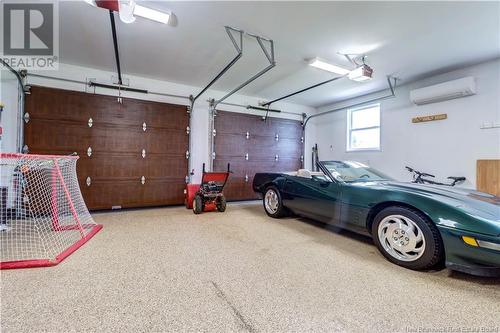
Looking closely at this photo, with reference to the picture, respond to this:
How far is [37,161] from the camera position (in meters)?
2.67

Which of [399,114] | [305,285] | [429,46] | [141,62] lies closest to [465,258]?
[305,285]

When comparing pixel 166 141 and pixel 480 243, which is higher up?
pixel 166 141

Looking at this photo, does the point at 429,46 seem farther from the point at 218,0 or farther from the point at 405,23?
the point at 218,0

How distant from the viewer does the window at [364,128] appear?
19.8 ft

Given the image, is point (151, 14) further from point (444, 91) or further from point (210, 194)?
point (444, 91)

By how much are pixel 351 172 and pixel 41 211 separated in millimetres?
4728

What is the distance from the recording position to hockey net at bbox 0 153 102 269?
2480 mm

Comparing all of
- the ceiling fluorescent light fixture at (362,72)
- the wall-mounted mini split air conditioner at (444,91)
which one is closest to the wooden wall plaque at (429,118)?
the wall-mounted mini split air conditioner at (444,91)

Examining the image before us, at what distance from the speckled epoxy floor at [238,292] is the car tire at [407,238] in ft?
0.41

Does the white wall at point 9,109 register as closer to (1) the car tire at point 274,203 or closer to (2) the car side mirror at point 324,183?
(1) the car tire at point 274,203

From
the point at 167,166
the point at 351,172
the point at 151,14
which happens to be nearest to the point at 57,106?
the point at 167,166

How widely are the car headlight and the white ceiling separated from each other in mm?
2649

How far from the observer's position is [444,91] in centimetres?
440

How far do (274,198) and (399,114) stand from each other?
3815 mm
